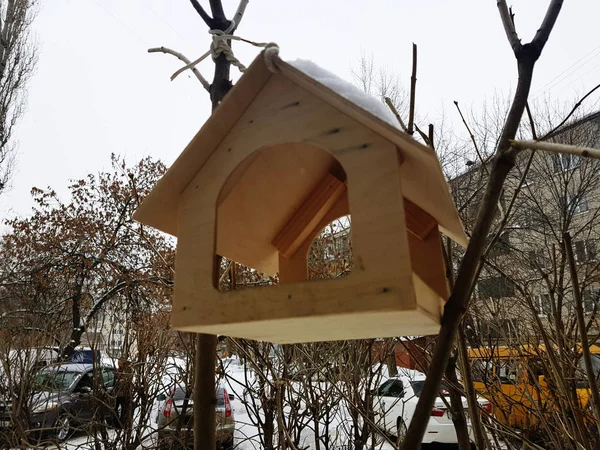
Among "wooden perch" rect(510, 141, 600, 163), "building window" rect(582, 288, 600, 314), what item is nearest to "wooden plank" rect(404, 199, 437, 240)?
"wooden perch" rect(510, 141, 600, 163)

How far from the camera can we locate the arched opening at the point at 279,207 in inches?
44.2

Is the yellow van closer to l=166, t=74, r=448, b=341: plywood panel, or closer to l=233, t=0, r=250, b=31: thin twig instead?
l=166, t=74, r=448, b=341: plywood panel

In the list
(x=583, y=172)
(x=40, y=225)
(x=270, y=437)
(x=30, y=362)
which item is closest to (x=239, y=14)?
(x=270, y=437)

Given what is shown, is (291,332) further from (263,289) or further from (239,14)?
(239,14)

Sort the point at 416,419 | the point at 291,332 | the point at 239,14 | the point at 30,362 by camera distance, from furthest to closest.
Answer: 1. the point at 30,362
2. the point at 239,14
3. the point at 291,332
4. the point at 416,419

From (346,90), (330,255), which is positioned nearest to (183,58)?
(346,90)

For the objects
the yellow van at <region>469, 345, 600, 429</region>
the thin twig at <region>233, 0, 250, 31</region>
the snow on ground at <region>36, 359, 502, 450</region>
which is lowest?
the snow on ground at <region>36, 359, 502, 450</region>

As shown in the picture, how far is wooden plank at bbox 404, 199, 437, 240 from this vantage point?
1.09m

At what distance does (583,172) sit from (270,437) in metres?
7.28

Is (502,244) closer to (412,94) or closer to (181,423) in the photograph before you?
(181,423)

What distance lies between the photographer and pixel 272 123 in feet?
3.01

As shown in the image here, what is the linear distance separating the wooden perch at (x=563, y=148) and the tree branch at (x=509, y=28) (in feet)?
0.93

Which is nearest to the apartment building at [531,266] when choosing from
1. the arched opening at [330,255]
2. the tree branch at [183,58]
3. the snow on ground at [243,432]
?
the tree branch at [183,58]

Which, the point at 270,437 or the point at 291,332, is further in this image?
the point at 270,437
